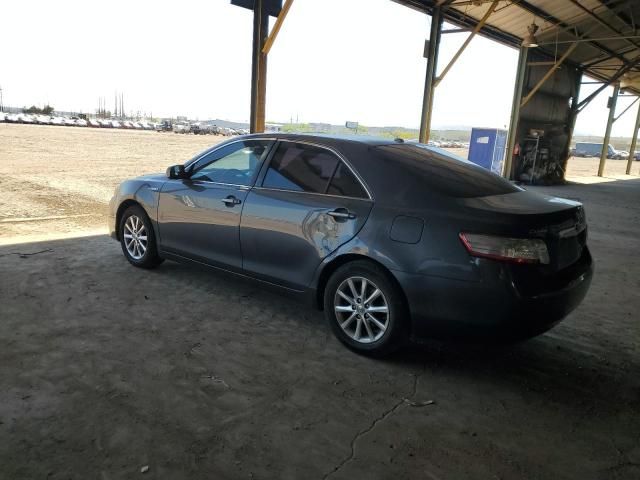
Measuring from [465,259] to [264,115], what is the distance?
6728 mm

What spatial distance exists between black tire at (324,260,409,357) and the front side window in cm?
124

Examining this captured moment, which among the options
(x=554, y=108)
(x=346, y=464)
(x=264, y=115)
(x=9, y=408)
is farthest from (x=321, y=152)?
(x=554, y=108)

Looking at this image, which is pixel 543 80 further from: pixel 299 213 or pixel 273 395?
pixel 273 395

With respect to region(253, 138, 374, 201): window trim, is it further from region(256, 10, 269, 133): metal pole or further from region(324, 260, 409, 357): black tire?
region(256, 10, 269, 133): metal pole

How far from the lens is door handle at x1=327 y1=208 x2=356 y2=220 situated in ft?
11.0

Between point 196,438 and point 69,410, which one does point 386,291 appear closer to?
point 196,438

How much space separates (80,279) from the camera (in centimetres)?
464

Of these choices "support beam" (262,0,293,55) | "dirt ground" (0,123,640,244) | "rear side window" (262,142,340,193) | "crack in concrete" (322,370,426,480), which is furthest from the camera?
"support beam" (262,0,293,55)

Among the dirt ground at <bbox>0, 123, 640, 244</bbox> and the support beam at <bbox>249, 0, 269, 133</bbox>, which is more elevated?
the support beam at <bbox>249, 0, 269, 133</bbox>

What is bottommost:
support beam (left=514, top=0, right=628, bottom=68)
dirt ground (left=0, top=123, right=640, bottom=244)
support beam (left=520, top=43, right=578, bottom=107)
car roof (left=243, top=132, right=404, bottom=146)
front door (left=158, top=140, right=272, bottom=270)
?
dirt ground (left=0, top=123, right=640, bottom=244)

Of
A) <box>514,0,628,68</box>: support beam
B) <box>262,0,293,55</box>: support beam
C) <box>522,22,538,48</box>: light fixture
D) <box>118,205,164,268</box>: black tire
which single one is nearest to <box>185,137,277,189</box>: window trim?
<box>118,205,164,268</box>: black tire

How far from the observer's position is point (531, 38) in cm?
1633

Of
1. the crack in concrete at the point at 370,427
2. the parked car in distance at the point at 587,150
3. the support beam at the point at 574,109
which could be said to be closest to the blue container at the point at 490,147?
the support beam at the point at 574,109

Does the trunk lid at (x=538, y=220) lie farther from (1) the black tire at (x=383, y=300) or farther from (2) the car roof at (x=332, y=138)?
(2) the car roof at (x=332, y=138)
